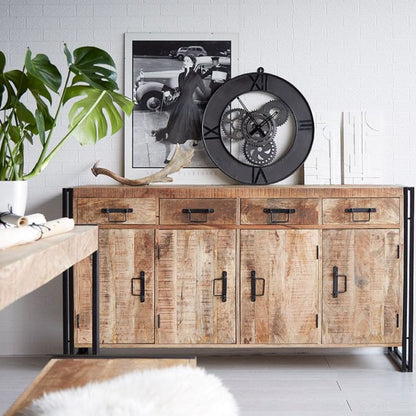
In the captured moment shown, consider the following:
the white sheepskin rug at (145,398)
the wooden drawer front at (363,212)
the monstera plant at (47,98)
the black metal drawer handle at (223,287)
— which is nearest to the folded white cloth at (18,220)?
the monstera plant at (47,98)

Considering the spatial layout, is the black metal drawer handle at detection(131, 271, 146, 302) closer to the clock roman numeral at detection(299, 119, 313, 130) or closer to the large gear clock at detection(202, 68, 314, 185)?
the large gear clock at detection(202, 68, 314, 185)

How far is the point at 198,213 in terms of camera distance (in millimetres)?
3475

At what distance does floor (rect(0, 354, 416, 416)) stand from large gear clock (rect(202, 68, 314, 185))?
1142 millimetres

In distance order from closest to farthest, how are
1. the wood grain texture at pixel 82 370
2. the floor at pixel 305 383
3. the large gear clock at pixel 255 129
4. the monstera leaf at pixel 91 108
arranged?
the wood grain texture at pixel 82 370 < the monstera leaf at pixel 91 108 < the floor at pixel 305 383 < the large gear clock at pixel 255 129

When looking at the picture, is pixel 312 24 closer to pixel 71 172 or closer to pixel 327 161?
pixel 327 161

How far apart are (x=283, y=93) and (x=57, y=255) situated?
8.83 ft

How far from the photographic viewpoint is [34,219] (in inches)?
68.1

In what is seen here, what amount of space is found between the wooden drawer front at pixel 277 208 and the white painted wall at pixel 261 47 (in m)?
0.77

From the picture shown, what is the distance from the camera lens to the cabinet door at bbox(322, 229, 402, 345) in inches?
137

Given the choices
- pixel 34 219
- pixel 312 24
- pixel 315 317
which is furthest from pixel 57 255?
pixel 312 24

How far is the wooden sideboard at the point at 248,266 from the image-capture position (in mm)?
3479

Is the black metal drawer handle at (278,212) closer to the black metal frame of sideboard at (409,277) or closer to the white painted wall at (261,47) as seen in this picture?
the black metal frame of sideboard at (409,277)

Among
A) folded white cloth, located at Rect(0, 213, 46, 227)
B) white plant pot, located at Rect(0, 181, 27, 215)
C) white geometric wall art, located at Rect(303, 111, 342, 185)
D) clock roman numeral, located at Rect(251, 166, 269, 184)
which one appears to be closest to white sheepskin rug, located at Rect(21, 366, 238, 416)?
folded white cloth, located at Rect(0, 213, 46, 227)

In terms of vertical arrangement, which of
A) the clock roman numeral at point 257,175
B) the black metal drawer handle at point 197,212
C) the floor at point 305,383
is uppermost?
the clock roman numeral at point 257,175
